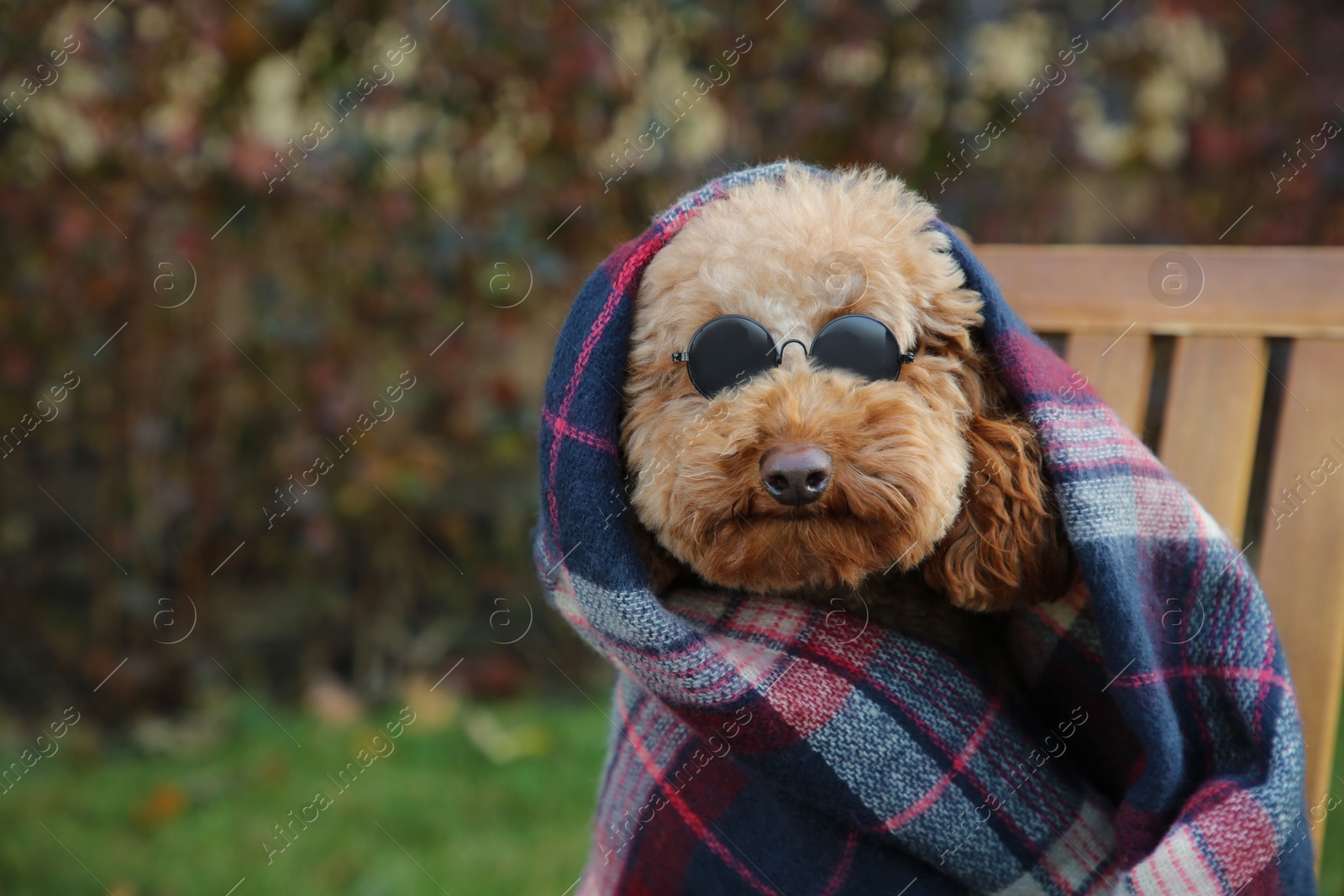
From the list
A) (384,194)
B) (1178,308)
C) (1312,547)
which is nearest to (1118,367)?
(1178,308)

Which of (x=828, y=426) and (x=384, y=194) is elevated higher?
(x=384, y=194)

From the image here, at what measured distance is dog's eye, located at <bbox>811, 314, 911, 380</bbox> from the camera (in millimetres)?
981

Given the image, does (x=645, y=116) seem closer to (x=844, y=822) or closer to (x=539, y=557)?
(x=539, y=557)

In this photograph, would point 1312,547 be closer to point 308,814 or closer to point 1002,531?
point 1002,531

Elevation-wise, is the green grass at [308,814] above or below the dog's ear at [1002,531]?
below

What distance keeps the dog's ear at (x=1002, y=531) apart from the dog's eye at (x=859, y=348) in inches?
4.1

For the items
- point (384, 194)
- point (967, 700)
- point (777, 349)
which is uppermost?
point (384, 194)

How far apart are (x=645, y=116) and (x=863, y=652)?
6.01 feet

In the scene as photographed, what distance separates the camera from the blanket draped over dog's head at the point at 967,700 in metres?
0.96

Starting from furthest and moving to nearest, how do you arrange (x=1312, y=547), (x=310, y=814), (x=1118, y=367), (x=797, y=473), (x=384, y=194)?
(x=384, y=194)
(x=310, y=814)
(x=1118, y=367)
(x=1312, y=547)
(x=797, y=473)

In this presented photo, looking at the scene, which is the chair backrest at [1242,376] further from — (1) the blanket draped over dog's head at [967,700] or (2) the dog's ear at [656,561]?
(2) the dog's ear at [656,561]

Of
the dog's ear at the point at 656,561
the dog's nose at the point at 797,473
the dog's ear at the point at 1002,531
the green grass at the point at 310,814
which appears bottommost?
the green grass at the point at 310,814

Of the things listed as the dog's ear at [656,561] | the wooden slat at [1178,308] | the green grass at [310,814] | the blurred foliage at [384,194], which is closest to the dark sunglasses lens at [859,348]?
the dog's ear at [656,561]

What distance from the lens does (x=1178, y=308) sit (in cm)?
128
